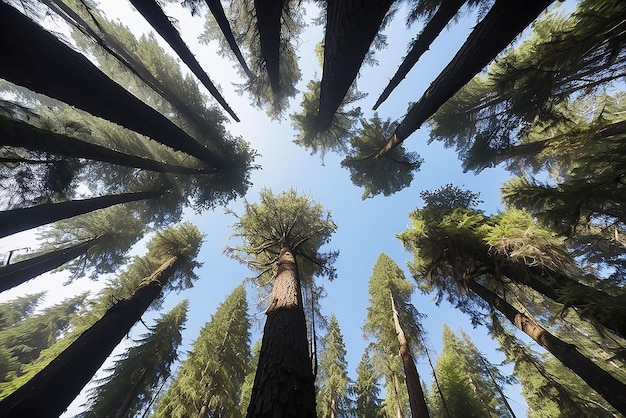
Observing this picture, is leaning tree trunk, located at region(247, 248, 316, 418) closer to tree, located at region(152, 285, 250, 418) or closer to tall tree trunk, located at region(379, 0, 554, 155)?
tree, located at region(152, 285, 250, 418)

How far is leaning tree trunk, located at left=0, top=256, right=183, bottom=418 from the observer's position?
395 cm

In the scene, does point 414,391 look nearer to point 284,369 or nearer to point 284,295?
point 284,295

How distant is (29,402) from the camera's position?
3.96m

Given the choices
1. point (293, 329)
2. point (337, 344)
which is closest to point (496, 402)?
point (337, 344)

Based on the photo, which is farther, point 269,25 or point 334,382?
point 334,382

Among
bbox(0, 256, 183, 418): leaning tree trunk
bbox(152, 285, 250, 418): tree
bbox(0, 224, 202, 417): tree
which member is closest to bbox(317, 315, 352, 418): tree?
bbox(152, 285, 250, 418): tree

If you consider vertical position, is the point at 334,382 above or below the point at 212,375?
above

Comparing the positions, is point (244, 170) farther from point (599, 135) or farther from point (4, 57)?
point (599, 135)

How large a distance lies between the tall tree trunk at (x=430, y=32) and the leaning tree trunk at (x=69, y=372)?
37.3 feet

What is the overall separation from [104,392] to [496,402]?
778 inches

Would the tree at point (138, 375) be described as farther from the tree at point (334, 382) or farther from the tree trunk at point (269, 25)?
the tree trunk at point (269, 25)

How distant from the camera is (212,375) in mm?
9172

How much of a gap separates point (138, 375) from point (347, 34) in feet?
46.4

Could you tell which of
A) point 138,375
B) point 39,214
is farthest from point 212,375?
point 39,214
